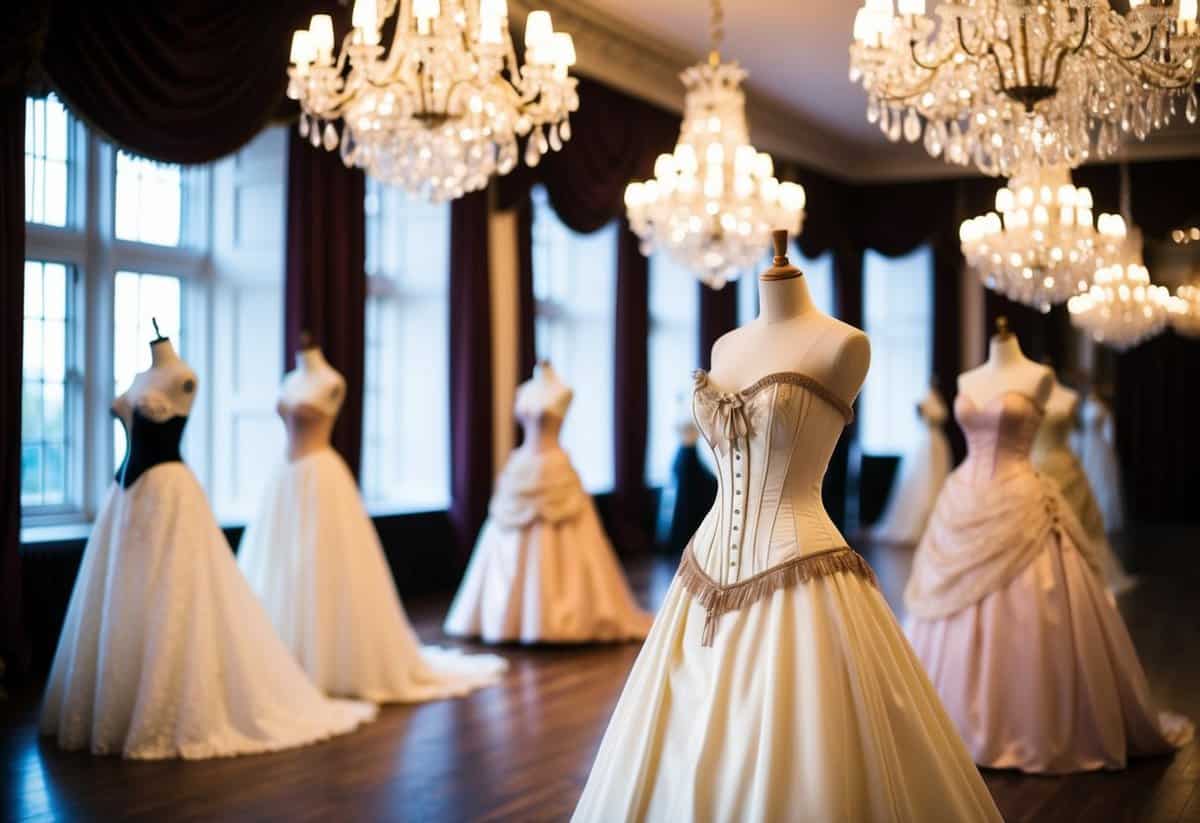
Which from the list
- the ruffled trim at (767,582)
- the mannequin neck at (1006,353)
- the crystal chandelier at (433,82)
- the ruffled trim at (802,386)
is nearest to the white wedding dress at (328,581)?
the crystal chandelier at (433,82)

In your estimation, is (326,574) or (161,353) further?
(326,574)

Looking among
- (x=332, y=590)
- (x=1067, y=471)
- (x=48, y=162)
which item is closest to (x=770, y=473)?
(x=332, y=590)

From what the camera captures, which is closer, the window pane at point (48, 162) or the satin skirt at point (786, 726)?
the satin skirt at point (786, 726)

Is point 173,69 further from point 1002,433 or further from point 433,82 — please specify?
point 1002,433

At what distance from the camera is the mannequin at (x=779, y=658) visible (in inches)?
103

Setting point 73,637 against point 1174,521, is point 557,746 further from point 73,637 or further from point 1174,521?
point 1174,521

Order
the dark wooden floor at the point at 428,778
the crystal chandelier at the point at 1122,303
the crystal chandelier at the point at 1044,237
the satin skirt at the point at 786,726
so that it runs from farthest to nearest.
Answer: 1. the crystal chandelier at the point at 1122,303
2. the crystal chandelier at the point at 1044,237
3. the dark wooden floor at the point at 428,778
4. the satin skirt at the point at 786,726

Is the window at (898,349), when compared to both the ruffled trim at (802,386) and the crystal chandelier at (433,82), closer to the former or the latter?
the crystal chandelier at (433,82)

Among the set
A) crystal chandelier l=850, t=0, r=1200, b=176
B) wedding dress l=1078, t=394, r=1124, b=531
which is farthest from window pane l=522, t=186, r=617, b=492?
crystal chandelier l=850, t=0, r=1200, b=176

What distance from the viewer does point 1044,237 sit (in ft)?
20.3

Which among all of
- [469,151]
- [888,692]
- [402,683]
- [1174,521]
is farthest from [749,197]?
[1174,521]

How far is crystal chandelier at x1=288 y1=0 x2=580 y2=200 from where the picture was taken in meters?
4.81

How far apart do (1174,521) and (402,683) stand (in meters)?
10.5

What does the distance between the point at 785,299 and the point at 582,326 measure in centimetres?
759
